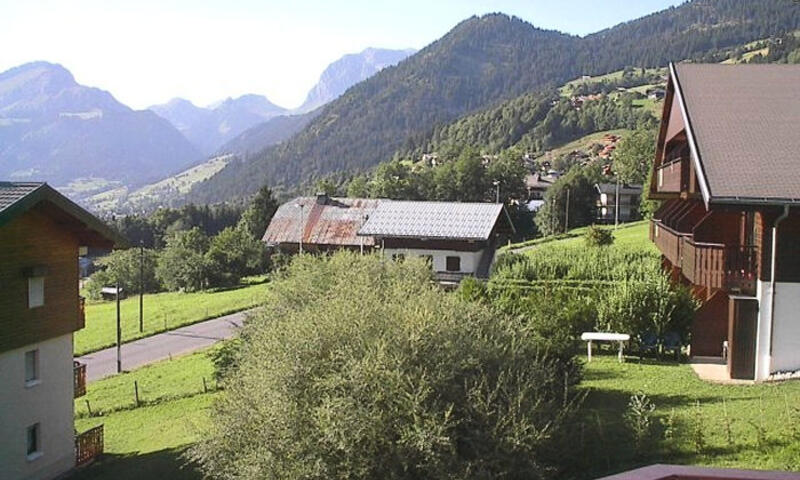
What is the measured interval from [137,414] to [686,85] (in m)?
18.6

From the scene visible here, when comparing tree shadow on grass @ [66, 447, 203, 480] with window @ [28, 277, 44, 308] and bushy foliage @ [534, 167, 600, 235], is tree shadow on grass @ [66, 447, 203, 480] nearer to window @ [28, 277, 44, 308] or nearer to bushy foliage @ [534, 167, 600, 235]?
window @ [28, 277, 44, 308]

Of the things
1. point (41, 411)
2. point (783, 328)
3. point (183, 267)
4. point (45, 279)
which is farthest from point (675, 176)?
point (183, 267)

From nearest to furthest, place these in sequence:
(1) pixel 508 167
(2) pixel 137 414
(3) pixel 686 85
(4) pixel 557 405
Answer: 1. (4) pixel 557 405
2. (3) pixel 686 85
3. (2) pixel 137 414
4. (1) pixel 508 167

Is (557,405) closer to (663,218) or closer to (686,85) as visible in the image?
(686,85)

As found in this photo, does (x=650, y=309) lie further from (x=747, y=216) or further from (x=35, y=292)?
(x=35, y=292)

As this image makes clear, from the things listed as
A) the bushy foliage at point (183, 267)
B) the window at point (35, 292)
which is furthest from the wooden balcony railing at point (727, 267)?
the bushy foliage at point (183, 267)

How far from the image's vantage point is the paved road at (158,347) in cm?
3400

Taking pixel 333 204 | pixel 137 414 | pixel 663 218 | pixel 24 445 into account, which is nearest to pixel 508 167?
pixel 333 204

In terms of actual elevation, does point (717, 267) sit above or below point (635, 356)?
above

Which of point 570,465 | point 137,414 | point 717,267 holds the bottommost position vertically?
point 137,414

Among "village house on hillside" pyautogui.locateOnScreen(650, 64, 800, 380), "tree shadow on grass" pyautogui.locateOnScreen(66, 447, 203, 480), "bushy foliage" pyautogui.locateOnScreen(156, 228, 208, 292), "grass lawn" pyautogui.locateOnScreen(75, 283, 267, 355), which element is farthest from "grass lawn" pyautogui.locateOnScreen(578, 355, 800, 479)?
"bushy foliage" pyautogui.locateOnScreen(156, 228, 208, 292)

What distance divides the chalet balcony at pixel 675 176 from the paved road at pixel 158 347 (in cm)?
1760

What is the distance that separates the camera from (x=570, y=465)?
Answer: 11.7 m

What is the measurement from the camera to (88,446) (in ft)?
65.2
